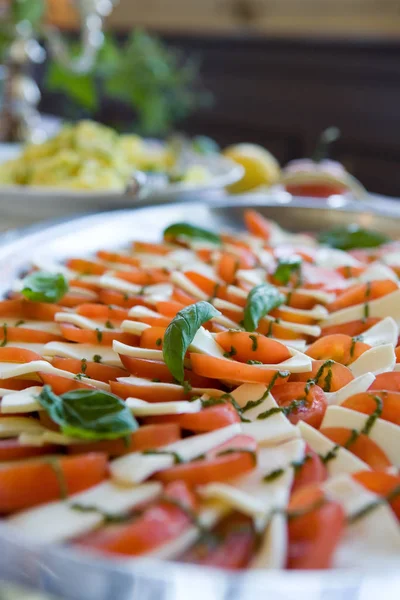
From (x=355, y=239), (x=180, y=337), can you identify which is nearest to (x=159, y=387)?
(x=180, y=337)

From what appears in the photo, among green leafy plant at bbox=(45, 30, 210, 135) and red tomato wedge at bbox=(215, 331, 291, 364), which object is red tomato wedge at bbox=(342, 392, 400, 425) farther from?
green leafy plant at bbox=(45, 30, 210, 135)

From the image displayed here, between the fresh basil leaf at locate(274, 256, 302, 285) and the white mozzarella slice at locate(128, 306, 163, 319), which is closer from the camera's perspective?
the white mozzarella slice at locate(128, 306, 163, 319)

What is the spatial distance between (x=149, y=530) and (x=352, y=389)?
351 millimetres

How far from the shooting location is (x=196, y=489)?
24.9 inches

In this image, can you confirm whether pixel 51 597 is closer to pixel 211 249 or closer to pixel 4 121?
pixel 211 249

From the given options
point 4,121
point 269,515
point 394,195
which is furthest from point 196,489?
point 394,195

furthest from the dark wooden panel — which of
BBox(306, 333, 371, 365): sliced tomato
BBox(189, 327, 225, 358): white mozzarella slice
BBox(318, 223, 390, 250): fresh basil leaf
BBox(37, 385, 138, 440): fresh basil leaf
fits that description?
BBox(37, 385, 138, 440): fresh basil leaf

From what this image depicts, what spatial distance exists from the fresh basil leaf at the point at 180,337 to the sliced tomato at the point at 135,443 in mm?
138

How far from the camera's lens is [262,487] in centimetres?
65

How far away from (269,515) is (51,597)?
189mm

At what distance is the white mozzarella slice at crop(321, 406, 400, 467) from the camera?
73 cm

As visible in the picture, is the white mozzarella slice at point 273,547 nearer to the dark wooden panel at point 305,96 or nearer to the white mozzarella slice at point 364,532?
the white mozzarella slice at point 364,532

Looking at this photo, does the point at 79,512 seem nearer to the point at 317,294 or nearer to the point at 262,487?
the point at 262,487

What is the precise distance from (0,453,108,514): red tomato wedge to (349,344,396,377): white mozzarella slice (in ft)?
1.33
